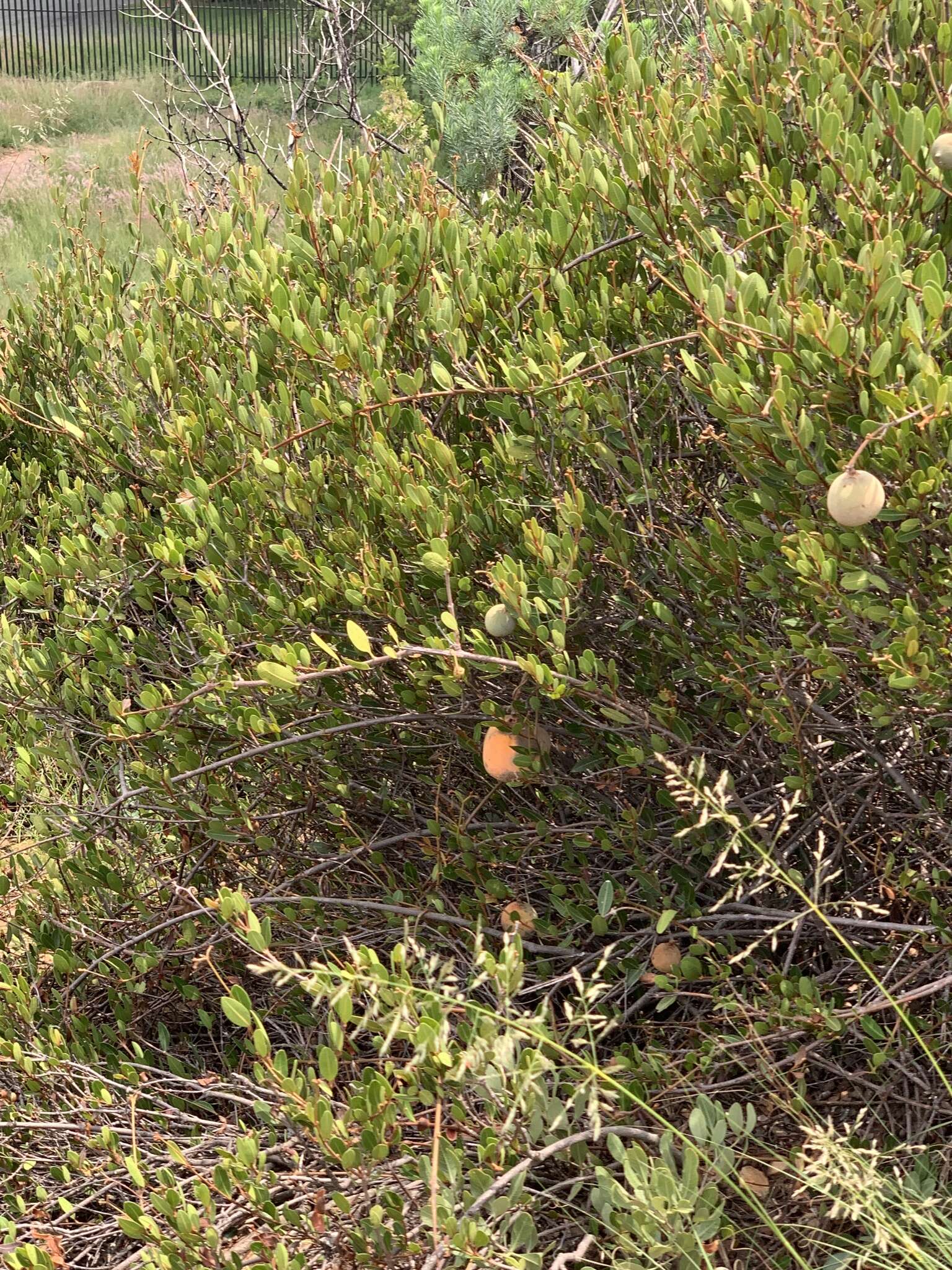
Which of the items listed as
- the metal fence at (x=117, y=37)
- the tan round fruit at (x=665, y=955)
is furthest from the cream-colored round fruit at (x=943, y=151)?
the metal fence at (x=117, y=37)

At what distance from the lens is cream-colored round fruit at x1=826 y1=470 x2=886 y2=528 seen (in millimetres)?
1663

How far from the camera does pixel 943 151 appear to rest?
193 cm

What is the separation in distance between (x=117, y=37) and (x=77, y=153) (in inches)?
482

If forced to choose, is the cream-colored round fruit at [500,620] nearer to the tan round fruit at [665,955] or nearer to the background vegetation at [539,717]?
the background vegetation at [539,717]

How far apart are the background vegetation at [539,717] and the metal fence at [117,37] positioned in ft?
75.3

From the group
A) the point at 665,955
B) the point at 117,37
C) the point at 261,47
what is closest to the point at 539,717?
the point at 665,955

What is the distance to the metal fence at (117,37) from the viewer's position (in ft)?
80.6

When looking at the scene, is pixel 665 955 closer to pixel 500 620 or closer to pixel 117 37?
pixel 500 620

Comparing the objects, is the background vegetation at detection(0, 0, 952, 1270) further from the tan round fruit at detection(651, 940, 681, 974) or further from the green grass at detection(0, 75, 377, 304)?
the green grass at detection(0, 75, 377, 304)

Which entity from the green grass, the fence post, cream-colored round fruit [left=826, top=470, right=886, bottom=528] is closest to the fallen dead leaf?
cream-colored round fruit [left=826, top=470, right=886, bottom=528]

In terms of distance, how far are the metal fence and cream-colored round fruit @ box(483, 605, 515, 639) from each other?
23695 mm

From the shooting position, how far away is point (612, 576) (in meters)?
2.36

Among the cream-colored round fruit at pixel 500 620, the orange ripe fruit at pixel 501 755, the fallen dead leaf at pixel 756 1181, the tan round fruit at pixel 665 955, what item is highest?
the cream-colored round fruit at pixel 500 620

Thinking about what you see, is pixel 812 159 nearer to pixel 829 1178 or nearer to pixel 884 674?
pixel 884 674
